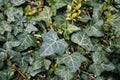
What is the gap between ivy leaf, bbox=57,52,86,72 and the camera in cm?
222

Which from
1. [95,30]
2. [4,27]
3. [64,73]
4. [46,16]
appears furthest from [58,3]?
[64,73]

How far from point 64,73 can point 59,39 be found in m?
0.26

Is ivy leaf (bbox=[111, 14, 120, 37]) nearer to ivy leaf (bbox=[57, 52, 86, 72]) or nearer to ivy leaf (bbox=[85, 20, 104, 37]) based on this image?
ivy leaf (bbox=[85, 20, 104, 37])

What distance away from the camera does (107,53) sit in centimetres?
242

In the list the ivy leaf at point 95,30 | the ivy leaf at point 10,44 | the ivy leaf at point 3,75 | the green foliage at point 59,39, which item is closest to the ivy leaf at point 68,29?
the green foliage at point 59,39

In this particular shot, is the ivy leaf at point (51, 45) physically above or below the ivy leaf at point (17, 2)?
below

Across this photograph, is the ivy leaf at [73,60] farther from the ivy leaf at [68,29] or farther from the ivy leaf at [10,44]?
the ivy leaf at [10,44]

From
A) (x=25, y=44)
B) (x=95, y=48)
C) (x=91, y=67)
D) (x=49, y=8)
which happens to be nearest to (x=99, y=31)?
(x=95, y=48)

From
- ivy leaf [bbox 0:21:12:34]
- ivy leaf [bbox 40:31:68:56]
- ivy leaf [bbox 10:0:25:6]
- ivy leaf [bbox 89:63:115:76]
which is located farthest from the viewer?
ivy leaf [bbox 10:0:25:6]

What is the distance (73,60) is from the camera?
7.36ft

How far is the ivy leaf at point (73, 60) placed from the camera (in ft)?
7.29

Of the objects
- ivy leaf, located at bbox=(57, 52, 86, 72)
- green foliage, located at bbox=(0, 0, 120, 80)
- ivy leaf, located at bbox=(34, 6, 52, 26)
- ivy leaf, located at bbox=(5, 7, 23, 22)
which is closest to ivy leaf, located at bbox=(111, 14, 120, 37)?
green foliage, located at bbox=(0, 0, 120, 80)

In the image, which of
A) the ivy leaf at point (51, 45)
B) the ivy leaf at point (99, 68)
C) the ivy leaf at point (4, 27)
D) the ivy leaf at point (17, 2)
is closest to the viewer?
the ivy leaf at point (51, 45)

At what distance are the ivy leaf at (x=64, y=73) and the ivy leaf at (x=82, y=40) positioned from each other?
230 mm
